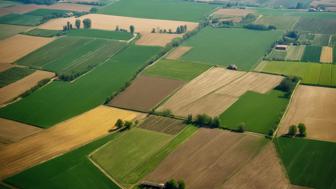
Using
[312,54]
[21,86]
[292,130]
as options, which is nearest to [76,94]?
[21,86]

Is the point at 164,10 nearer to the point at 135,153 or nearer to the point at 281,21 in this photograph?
the point at 281,21

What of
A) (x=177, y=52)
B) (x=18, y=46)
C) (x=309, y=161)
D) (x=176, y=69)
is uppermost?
(x=177, y=52)

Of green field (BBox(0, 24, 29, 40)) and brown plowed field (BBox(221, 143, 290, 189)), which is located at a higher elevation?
green field (BBox(0, 24, 29, 40))

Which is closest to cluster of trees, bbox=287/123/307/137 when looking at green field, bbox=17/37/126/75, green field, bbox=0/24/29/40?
green field, bbox=17/37/126/75

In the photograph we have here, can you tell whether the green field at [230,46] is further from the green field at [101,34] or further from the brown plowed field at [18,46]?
the brown plowed field at [18,46]

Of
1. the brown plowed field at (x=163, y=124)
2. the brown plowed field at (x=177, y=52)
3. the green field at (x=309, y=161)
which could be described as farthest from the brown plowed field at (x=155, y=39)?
the green field at (x=309, y=161)

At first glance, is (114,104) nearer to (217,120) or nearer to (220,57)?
(217,120)

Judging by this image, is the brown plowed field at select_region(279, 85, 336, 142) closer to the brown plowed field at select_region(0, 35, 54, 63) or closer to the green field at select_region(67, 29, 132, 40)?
the green field at select_region(67, 29, 132, 40)
